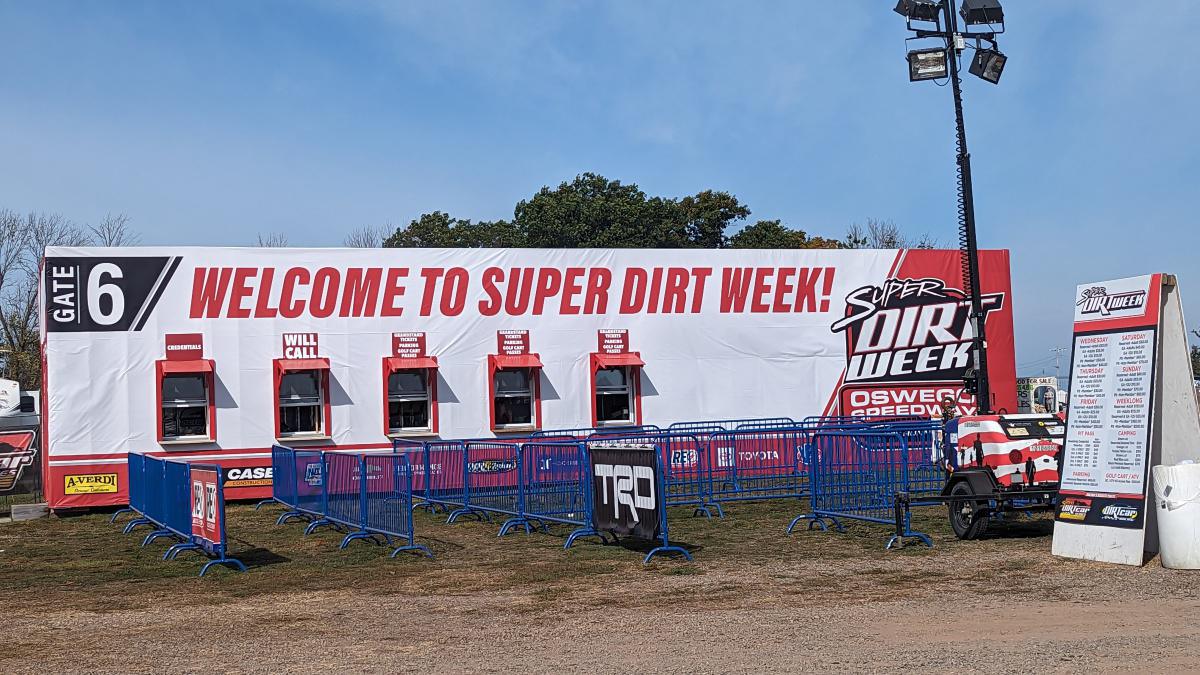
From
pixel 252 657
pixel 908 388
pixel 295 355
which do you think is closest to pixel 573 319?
pixel 295 355

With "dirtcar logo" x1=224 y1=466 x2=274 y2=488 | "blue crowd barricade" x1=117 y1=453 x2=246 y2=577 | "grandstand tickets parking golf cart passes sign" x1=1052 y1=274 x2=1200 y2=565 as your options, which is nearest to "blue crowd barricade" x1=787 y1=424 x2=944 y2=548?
"grandstand tickets parking golf cart passes sign" x1=1052 y1=274 x2=1200 y2=565

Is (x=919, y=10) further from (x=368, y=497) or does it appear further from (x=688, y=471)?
(x=368, y=497)

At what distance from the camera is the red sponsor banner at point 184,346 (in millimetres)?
22984

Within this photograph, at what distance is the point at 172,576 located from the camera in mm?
13352

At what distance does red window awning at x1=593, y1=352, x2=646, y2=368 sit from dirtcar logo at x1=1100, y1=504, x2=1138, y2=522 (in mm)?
13272

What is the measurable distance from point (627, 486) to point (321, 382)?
11.1 m

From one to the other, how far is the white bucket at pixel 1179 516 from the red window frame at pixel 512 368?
14355 millimetres

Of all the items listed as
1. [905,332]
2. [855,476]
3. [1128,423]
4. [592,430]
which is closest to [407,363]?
[592,430]

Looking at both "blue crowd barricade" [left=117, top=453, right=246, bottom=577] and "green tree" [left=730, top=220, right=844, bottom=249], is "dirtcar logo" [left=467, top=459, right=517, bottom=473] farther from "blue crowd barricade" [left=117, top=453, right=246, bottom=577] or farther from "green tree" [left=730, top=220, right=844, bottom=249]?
"green tree" [left=730, top=220, right=844, bottom=249]

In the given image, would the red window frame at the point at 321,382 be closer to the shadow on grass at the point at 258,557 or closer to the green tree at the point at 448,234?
the shadow on grass at the point at 258,557

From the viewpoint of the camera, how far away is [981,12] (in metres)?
22.2

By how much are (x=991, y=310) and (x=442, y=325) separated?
12.5 metres

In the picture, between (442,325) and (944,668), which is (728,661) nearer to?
(944,668)

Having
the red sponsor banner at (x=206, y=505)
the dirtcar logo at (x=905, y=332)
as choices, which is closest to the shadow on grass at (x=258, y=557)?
the red sponsor banner at (x=206, y=505)
